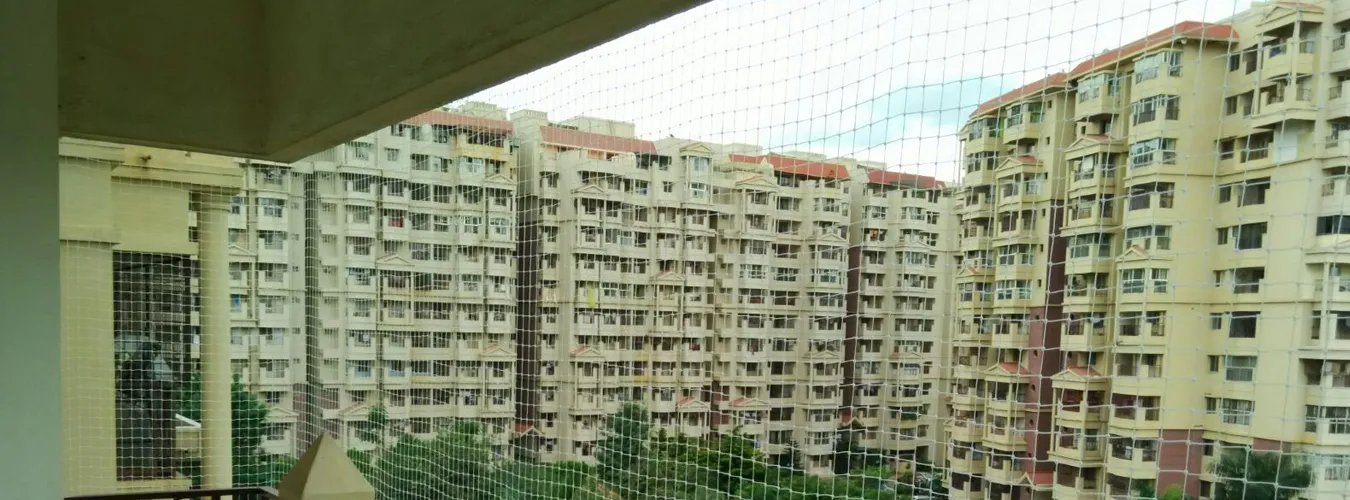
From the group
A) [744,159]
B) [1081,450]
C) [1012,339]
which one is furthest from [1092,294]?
[744,159]

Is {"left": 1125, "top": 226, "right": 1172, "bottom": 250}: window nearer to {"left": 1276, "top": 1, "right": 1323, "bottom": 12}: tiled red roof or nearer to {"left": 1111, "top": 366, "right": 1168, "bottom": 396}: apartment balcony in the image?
{"left": 1111, "top": 366, "right": 1168, "bottom": 396}: apartment balcony

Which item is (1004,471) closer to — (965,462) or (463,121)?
(965,462)

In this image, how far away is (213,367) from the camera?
4.59 metres

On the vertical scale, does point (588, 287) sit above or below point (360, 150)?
below

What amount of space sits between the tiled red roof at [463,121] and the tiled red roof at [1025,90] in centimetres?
223

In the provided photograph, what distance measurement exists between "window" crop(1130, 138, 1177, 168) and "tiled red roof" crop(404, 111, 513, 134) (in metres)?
2.54

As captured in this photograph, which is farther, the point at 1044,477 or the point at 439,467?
the point at 439,467

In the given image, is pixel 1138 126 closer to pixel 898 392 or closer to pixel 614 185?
pixel 898 392

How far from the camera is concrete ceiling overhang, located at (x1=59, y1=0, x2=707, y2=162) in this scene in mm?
1329

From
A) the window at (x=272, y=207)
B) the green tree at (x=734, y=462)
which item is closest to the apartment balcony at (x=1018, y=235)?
the green tree at (x=734, y=462)

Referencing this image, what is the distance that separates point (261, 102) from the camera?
2.09 metres

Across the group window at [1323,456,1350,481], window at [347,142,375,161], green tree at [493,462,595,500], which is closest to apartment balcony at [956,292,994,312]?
window at [1323,456,1350,481]

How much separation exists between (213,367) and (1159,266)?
464cm

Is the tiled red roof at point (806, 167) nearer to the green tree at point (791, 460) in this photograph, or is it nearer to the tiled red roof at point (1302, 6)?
the green tree at point (791, 460)
